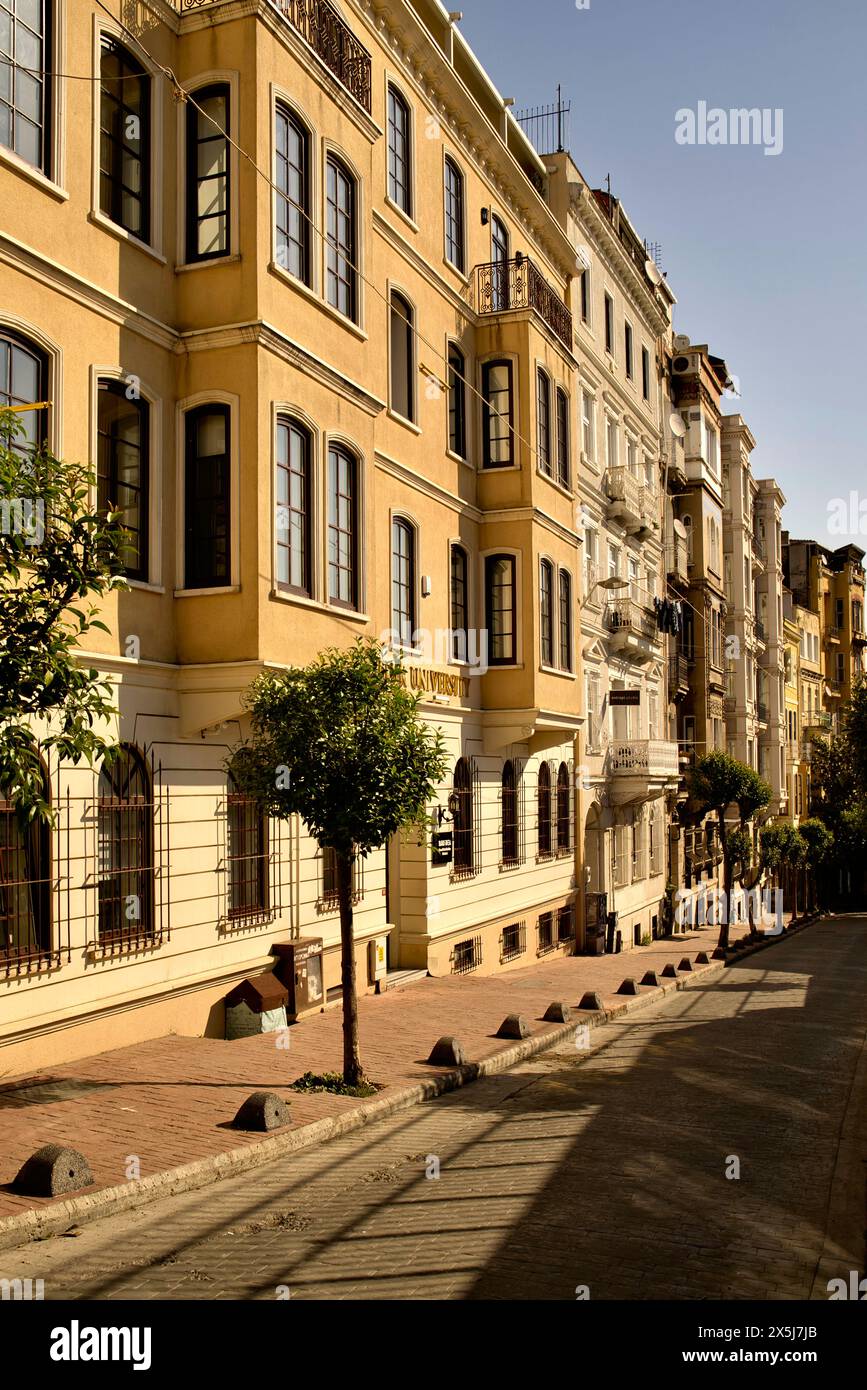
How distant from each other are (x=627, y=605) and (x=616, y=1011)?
59.8ft

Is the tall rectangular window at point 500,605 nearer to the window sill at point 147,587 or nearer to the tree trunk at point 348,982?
the window sill at point 147,587

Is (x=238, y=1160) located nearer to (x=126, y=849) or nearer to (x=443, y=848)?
(x=126, y=849)

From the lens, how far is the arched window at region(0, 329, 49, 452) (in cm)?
1149

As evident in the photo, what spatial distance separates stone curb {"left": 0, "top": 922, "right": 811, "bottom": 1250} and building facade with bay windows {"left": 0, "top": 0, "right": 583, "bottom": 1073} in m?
2.92

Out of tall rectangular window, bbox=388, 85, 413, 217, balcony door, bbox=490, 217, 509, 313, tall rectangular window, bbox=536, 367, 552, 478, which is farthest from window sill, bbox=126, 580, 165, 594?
balcony door, bbox=490, 217, 509, 313

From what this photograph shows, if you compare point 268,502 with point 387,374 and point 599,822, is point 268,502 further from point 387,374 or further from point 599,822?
point 599,822

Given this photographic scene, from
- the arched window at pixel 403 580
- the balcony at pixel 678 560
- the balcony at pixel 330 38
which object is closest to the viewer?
the balcony at pixel 330 38

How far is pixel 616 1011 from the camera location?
19.0 m

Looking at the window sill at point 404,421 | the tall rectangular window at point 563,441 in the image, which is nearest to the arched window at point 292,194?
the window sill at point 404,421

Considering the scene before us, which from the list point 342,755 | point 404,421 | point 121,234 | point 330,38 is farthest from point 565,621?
point 342,755

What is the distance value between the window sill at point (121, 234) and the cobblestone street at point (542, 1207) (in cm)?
963

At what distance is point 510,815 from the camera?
25.1 metres

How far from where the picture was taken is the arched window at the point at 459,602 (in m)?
23.0

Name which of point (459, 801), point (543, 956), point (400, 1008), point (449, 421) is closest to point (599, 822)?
point (543, 956)
